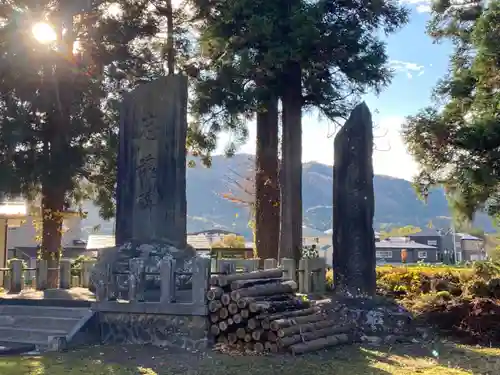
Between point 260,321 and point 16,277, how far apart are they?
8.25 meters

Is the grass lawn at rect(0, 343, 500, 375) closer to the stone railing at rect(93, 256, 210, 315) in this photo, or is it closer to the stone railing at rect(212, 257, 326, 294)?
the stone railing at rect(93, 256, 210, 315)

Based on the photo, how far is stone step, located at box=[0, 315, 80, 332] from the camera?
38.4ft

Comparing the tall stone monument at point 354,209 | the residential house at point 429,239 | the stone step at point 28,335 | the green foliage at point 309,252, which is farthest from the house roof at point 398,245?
the stone step at point 28,335

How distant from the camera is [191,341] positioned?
10.8 metres

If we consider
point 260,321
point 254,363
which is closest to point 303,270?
point 260,321

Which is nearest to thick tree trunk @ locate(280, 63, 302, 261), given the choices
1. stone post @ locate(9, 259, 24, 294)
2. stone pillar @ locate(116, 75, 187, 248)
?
stone pillar @ locate(116, 75, 187, 248)

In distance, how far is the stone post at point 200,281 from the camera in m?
10.8

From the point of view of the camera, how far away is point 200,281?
10.8 meters

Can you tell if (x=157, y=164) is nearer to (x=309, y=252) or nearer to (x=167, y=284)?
(x=167, y=284)

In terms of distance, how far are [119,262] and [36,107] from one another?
6316 millimetres

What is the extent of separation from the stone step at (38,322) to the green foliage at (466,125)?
960cm

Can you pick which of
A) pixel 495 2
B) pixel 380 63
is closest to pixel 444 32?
pixel 380 63

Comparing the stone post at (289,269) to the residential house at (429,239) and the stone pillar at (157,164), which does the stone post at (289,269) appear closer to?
the stone pillar at (157,164)

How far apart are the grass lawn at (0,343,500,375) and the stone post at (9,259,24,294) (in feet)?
19.3
